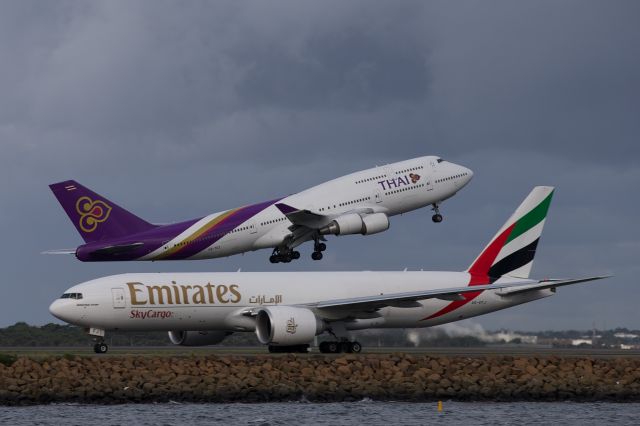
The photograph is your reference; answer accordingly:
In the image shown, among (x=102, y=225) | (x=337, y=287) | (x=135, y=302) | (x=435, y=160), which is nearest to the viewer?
(x=135, y=302)

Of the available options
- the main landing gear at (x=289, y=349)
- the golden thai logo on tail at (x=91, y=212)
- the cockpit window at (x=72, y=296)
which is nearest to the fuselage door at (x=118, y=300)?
the cockpit window at (x=72, y=296)

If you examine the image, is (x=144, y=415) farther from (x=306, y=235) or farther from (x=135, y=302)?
(x=306, y=235)

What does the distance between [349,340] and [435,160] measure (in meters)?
14.5

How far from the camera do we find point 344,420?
41.6m

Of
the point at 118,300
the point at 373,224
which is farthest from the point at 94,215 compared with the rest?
the point at 373,224

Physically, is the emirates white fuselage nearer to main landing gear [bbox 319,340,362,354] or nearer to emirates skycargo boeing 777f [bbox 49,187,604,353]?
emirates skycargo boeing 777f [bbox 49,187,604,353]

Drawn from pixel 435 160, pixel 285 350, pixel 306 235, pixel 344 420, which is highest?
pixel 435 160

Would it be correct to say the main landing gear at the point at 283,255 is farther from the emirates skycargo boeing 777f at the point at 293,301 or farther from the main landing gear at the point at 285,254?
the emirates skycargo boeing 777f at the point at 293,301

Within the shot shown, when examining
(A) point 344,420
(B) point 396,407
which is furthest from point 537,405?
(A) point 344,420

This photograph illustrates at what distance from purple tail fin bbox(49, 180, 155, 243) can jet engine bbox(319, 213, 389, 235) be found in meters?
9.20

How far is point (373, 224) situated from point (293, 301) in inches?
352

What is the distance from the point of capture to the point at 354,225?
64.8 metres

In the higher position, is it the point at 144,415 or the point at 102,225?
the point at 102,225

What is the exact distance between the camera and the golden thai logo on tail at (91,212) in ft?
213
